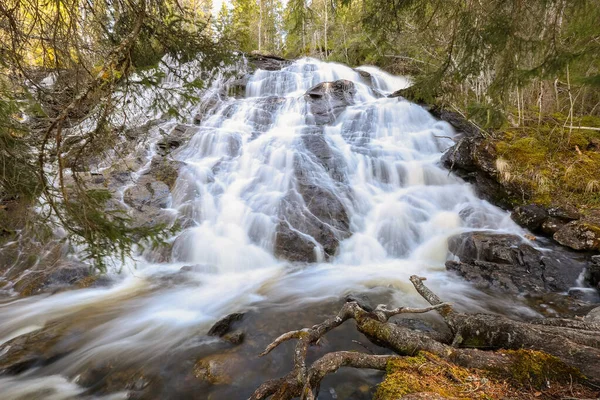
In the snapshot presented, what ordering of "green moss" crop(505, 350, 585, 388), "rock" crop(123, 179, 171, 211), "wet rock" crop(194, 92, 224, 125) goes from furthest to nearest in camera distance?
"wet rock" crop(194, 92, 224, 125)
"rock" crop(123, 179, 171, 211)
"green moss" crop(505, 350, 585, 388)

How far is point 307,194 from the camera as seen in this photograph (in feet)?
31.2

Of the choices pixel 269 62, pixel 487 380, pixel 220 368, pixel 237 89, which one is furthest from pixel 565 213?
pixel 269 62

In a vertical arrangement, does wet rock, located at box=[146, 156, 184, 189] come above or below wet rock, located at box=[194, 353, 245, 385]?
above

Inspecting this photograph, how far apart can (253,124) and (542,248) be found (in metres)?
11.4

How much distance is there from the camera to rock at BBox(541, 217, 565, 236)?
23.4 feet

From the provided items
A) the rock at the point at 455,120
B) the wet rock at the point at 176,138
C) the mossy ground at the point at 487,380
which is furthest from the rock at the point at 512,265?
the wet rock at the point at 176,138

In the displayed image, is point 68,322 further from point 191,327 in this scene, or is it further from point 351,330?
point 351,330

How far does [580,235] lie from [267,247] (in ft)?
22.4

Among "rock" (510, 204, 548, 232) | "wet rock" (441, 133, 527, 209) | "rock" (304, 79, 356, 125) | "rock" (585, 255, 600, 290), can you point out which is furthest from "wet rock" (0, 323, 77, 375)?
"rock" (304, 79, 356, 125)

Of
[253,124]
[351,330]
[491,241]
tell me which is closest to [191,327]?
[351,330]

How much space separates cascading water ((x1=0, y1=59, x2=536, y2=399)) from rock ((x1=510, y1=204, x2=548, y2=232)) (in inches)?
11.0

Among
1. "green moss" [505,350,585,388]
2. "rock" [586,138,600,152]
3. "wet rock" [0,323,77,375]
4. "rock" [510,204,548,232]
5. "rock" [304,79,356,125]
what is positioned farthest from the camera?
"rock" [304,79,356,125]

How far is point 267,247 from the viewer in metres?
8.33

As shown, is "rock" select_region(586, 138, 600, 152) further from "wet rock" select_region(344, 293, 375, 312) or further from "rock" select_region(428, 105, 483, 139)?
"wet rock" select_region(344, 293, 375, 312)
